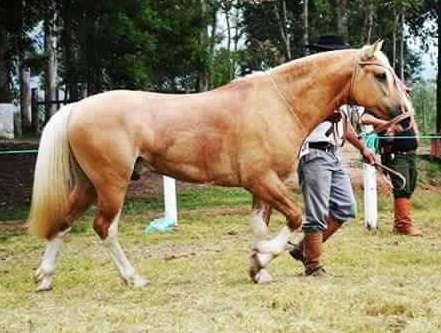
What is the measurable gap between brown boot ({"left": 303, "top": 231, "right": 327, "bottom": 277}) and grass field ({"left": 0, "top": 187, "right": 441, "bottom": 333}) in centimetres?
15

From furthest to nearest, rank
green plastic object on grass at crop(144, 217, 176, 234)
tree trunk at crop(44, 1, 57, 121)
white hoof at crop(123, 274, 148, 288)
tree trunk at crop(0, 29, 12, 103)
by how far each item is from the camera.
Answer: tree trunk at crop(44, 1, 57, 121), tree trunk at crop(0, 29, 12, 103), green plastic object on grass at crop(144, 217, 176, 234), white hoof at crop(123, 274, 148, 288)

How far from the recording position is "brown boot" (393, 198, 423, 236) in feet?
30.8

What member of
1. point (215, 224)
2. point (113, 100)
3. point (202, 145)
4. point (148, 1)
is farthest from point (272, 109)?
point (148, 1)

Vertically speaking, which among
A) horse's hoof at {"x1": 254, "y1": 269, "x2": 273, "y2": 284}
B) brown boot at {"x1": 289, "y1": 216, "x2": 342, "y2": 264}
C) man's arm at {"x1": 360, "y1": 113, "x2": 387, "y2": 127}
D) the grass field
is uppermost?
man's arm at {"x1": 360, "y1": 113, "x2": 387, "y2": 127}

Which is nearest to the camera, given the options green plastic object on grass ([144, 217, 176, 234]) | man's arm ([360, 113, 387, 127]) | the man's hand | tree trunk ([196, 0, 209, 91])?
the man's hand

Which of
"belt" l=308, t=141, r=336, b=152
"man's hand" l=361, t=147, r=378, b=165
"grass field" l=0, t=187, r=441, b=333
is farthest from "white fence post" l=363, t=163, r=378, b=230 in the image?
"belt" l=308, t=141, r=336, b=152

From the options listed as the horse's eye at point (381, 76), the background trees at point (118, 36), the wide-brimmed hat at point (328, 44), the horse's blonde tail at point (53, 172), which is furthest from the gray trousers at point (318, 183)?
the background trees at point (118, 36)

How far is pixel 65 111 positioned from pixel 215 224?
4754 millimetres

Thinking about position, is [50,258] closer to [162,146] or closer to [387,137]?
[162,146]

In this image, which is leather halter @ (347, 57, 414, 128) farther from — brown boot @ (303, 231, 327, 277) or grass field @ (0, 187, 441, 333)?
grass field @ (0, 187, 441, 333)

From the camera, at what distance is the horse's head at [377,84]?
6137 mm

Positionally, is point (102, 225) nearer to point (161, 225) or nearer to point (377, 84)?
point (377, 84)

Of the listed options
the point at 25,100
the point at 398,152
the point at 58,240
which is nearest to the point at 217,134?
the point at 58,240

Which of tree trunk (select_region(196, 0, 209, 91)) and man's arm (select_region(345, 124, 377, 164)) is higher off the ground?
tree trunk (select_region(196, 0, 209, 91))
